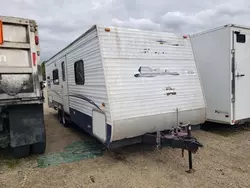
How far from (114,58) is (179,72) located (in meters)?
1.57

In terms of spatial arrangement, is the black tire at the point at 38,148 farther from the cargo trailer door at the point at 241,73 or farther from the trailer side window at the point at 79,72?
the cargo trailer door at the point at 241,73

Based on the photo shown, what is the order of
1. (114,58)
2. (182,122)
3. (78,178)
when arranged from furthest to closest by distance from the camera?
(182,122)
(114,58)
(78,178)

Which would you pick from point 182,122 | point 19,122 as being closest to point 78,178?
point 19,122

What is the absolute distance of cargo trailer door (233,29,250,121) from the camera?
19.8 ft

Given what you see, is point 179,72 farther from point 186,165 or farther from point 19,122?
point 19,122

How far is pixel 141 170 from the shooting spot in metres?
4.14

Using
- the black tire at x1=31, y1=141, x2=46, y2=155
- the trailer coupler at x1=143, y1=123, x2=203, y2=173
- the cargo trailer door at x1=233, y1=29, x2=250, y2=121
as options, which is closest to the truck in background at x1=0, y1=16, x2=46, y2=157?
the black tire at x1=31, y1=141, x2=46, y2=155

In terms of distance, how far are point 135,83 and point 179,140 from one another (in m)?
1.37

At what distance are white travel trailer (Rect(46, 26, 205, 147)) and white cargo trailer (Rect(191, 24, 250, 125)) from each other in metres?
1.49

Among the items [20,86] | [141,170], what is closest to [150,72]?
[141,170]

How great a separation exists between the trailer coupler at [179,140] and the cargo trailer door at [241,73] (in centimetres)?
261

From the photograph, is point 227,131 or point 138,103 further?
point 227,131

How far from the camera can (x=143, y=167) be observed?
4266mm

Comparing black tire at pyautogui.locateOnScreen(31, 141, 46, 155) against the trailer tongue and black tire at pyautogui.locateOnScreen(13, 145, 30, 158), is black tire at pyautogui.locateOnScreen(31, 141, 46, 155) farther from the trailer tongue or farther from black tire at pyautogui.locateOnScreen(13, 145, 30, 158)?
the trailer tongue
